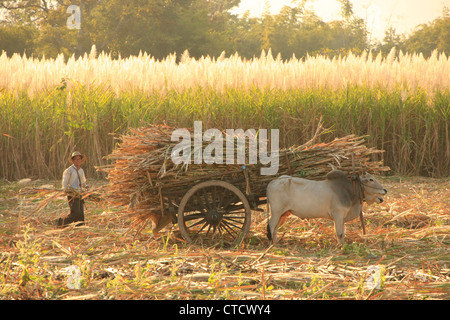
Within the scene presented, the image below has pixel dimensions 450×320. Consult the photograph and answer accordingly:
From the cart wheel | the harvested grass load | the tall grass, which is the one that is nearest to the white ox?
the harvested grass load

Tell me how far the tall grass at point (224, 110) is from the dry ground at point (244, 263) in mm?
3161

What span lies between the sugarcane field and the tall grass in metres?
0.03

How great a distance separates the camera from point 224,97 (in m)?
9.65

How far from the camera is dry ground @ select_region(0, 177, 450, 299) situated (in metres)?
3.77

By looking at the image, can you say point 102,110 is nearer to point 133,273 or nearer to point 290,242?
point 290,242

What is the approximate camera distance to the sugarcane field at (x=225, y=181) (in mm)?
4066

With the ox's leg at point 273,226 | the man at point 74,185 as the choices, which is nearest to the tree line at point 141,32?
the man at point 74,185

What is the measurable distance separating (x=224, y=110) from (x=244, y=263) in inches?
206

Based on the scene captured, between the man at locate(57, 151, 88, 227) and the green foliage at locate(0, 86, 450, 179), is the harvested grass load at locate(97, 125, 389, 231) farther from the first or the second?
the green foliage at locate(0, 86, 450, 179)

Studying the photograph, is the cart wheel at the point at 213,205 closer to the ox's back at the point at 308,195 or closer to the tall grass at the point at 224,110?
the ox's back at the point at 308,195

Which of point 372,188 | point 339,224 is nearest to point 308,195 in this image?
point 339,224

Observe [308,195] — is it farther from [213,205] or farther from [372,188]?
[213,205]
